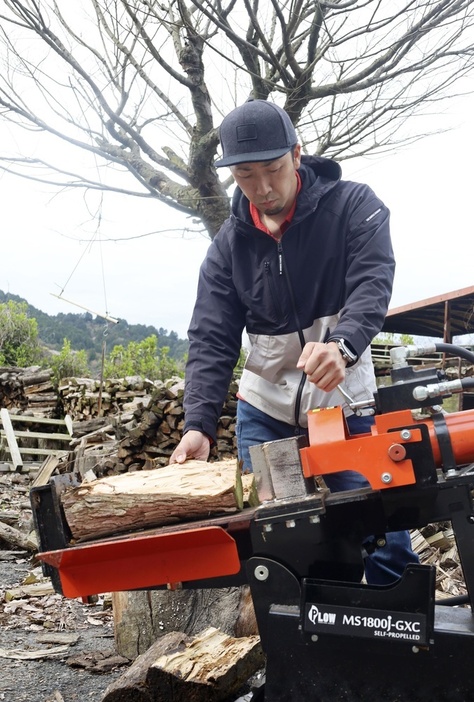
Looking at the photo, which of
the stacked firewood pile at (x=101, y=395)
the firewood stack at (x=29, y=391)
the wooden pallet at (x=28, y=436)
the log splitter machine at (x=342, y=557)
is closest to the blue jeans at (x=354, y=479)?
the log splitter machine at (x=342, y=557)

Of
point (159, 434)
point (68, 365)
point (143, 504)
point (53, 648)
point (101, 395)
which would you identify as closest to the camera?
point (143, 504)

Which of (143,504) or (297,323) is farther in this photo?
(297,323)

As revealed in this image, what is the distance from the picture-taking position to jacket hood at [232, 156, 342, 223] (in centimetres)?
267

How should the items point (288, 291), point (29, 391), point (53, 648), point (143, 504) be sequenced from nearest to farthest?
point (143, 504) < point (288, 291) < point (53, 648) < point (29, 391)

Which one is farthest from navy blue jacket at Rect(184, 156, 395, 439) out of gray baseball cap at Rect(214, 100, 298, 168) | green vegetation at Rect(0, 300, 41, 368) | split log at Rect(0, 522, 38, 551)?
green vegetation at Rect(0, 300, 41, 368)

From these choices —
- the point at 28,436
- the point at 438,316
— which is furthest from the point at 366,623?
the point at 28,436

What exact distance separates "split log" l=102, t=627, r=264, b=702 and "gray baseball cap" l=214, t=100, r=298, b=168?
1.88 m

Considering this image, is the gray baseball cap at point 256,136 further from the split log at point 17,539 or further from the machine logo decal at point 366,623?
the split log at point 17,539

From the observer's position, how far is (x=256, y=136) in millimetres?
2482

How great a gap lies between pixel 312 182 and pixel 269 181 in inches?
10.0

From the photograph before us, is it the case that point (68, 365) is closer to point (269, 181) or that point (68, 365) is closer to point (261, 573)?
point (269, 181)

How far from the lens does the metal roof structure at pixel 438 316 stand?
9.52m

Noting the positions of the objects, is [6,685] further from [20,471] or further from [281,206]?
[20,471]

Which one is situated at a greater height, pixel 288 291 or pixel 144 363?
pixel 144 363
